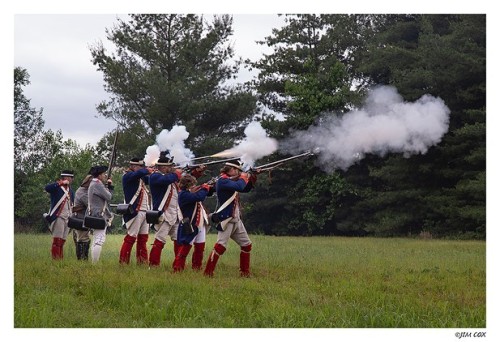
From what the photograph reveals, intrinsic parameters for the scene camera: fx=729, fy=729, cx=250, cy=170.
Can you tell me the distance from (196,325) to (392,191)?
25.4 m

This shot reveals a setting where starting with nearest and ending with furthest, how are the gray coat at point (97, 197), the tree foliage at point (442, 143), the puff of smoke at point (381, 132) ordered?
the gray coat at point (97, 197) → the puff of smoke at point (381, 132) → the tree foliage at point (442, 143)

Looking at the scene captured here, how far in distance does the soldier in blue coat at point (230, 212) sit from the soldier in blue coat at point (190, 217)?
450 mm

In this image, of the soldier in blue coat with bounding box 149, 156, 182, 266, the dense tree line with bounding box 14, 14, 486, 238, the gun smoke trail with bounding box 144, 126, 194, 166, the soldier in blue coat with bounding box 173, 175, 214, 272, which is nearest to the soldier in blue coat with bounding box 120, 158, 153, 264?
the soldier in blue coat with bounding box 149, 156, 182, 266

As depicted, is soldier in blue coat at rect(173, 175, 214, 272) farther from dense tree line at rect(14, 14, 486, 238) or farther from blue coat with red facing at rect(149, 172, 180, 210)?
dense tree line at rect(14, 14, 486, 238)

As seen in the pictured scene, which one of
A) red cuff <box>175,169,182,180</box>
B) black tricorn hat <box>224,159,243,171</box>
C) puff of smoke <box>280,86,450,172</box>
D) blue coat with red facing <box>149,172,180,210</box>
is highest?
puff of smoke <box>280,86,450,172</box>

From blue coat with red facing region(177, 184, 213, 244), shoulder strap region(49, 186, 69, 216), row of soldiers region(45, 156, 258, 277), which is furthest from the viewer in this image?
shoulder strap region(49, 186, 69, 216)

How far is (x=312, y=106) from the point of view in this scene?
105ft

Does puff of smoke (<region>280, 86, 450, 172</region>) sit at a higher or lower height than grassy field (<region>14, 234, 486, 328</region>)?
higher

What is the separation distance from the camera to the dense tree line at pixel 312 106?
29.9m

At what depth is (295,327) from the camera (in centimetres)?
908

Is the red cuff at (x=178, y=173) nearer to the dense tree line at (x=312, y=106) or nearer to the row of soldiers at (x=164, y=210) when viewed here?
the row of soldiers at (x=164, y=210)

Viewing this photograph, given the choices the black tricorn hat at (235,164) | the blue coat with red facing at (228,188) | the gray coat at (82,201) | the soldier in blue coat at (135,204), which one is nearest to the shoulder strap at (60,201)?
the gray coat at (82,201)

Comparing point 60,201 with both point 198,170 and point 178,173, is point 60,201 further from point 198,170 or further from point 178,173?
point 198,170

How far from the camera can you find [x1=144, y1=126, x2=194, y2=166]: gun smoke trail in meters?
14.7
